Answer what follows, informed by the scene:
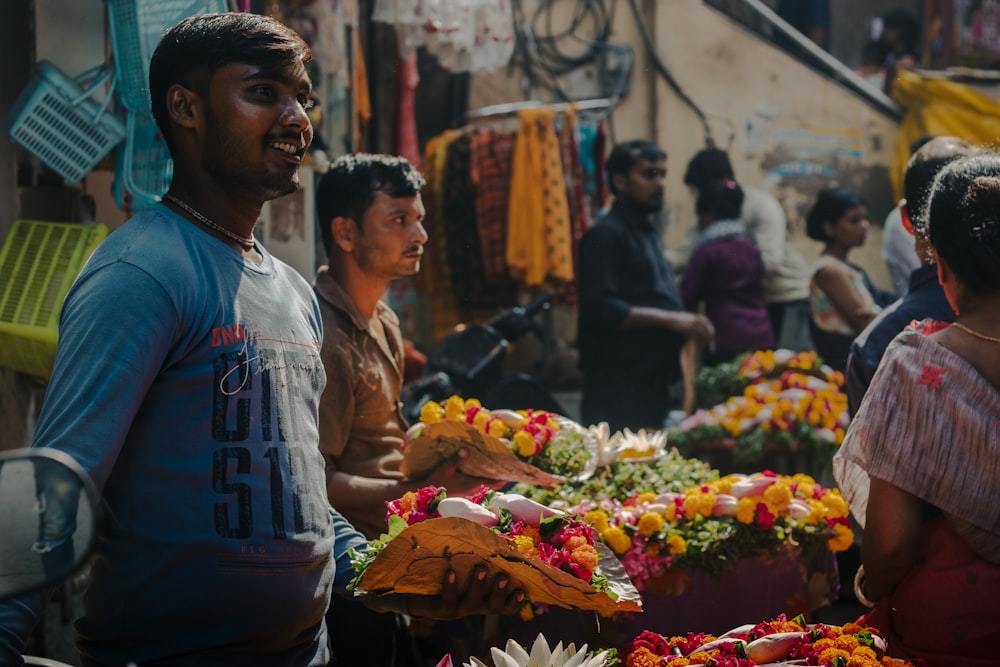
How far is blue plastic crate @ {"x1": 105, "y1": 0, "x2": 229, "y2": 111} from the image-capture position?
3.41m

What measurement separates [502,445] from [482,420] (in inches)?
27.6

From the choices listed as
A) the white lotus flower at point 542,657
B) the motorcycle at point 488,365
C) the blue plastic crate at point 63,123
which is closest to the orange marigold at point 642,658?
the white lotus flower at point 542,657

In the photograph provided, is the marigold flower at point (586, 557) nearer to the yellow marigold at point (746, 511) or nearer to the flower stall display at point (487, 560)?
the flower stall display at point (487, 560)

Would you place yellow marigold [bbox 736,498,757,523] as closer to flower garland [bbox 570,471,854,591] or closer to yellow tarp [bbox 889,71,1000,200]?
flower garland [bbox 570,471,854,591]

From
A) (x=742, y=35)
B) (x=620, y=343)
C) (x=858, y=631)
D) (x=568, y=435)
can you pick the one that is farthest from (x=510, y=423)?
(x=742, y=35)

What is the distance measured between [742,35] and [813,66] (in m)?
0.61

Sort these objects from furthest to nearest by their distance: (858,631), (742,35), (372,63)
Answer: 1. (742,35)
2. (372,63)
3. (858,631)

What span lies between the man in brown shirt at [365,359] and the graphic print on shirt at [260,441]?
1039 millimetres

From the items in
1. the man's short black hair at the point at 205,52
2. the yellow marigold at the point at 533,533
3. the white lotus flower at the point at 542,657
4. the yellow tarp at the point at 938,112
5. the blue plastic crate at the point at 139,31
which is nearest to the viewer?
the man's short black hair at the point at 205,52

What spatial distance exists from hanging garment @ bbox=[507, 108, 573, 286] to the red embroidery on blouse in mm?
→ 4868

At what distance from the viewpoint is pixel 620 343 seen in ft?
20.5

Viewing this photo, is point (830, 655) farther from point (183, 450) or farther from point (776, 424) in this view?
point (776, 424)

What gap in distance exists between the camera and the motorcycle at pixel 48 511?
1096mm

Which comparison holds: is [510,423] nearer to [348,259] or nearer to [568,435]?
[568,435]
